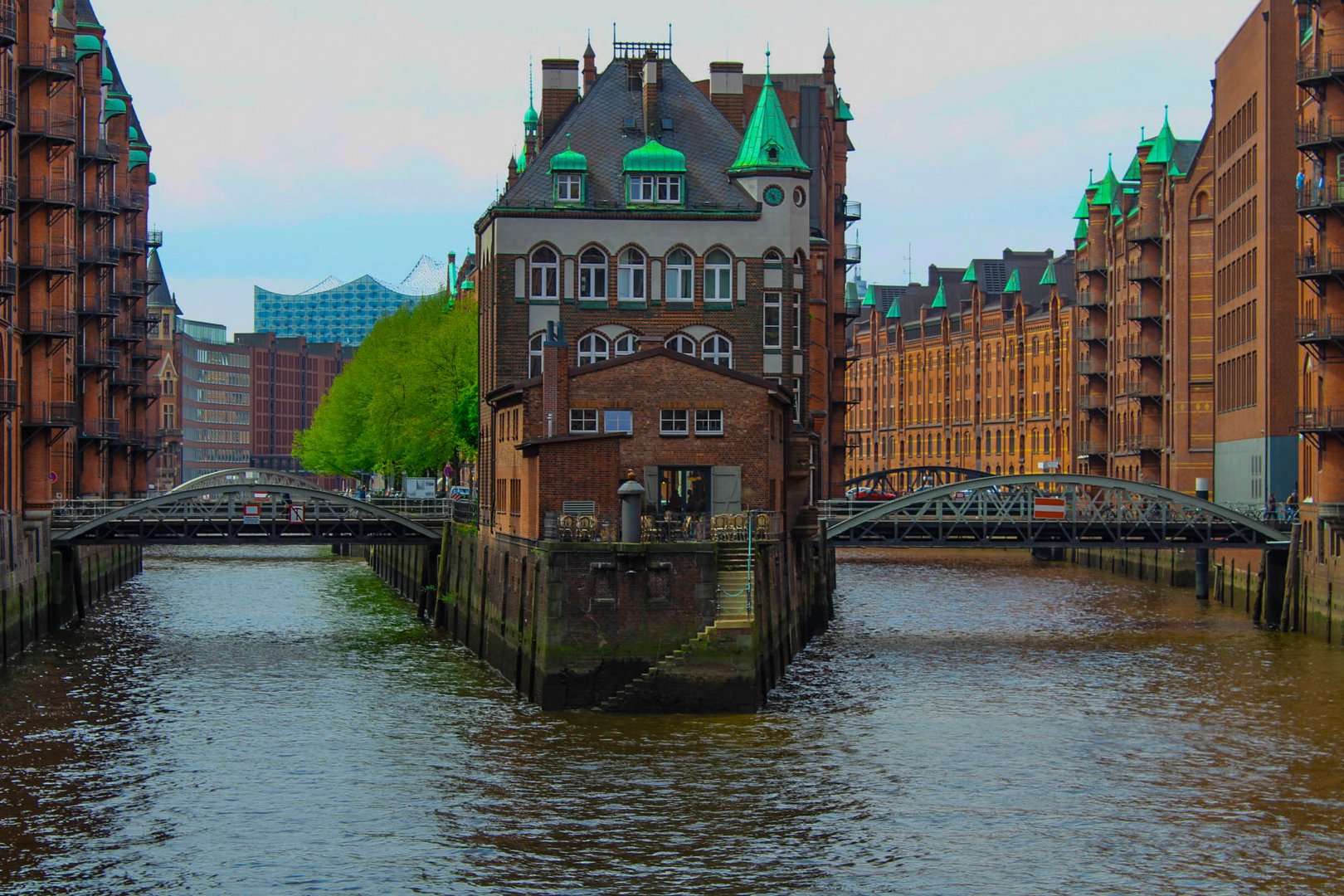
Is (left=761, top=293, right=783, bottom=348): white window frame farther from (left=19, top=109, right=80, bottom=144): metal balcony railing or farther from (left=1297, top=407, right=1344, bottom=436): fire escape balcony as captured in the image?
(left=19, top=109, right=80, bottom=144): metal balcony railing

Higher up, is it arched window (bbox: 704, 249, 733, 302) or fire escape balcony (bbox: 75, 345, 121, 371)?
arched window (bbox: 704, 249, 733, 302)

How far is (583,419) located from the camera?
5525cm

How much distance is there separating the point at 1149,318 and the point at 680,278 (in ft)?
176

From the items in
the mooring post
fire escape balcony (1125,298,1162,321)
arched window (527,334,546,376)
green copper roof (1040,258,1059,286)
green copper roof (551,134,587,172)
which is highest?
green copper roof (1040,258,1059,286)

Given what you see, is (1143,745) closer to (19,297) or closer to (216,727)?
(216,727)

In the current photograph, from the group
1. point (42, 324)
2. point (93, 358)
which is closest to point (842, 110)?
point (93, 358)

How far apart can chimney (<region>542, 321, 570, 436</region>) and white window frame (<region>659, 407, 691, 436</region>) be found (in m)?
2.52

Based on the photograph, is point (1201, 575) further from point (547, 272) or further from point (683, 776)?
point (683, 776)

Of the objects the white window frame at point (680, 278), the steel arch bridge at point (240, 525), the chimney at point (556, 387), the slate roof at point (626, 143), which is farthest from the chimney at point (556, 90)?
the chimney at point (556, 387)

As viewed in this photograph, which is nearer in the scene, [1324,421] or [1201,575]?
→ [1324,421]

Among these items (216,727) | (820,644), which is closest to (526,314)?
(820,644)

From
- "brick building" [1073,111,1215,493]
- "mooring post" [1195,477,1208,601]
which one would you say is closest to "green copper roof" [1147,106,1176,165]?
"brick building" [1073,111,1215,493]

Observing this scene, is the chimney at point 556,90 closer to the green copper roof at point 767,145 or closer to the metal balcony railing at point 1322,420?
the green copper roof at point 767,145

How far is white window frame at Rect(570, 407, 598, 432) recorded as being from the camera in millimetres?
55094
